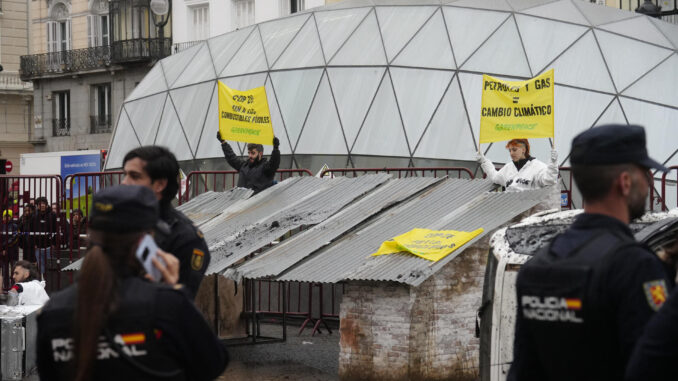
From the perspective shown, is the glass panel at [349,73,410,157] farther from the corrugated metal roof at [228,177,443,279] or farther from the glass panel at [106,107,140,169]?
the corrugated metal roof at [228,177,443,279]

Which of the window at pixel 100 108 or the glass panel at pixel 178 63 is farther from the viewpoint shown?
the window at pixel 100 108

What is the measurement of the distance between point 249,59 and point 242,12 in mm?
16635

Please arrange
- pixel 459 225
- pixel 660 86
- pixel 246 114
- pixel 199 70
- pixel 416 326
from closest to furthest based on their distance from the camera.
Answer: pixel 416 326, pixel 459 225, pixel 246 114, pixel 660 86, pixel 199 70

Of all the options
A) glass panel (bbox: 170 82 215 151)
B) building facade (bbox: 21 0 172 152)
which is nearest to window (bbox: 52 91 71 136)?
building facade (bbox: 21 0 172 152)

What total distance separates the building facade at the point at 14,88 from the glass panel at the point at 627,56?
118 ft

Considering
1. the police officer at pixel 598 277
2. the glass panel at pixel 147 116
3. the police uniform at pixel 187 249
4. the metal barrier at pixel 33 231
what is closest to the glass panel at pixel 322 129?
the glass panel at pixel 147 116

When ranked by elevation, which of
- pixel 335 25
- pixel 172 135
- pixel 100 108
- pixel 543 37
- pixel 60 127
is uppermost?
pixel 335 25

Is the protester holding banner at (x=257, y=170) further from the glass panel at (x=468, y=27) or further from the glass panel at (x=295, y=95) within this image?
the glass panel at (x=295, y=95)

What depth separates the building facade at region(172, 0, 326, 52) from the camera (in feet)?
137

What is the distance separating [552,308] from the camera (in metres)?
3.53

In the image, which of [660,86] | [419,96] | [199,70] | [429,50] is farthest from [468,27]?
[199,70]

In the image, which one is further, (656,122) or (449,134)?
(449,134)

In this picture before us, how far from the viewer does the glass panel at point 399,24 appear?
24.9 metres

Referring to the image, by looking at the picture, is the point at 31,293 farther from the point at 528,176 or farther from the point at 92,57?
the point at 92,57
